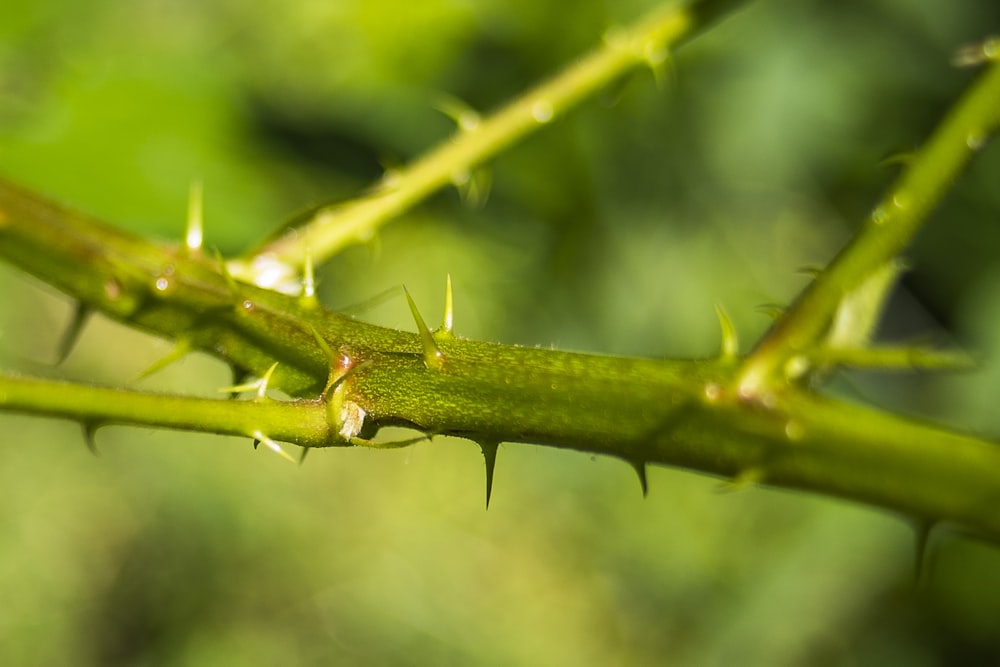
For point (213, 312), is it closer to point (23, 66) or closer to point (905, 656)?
point (23, 66)

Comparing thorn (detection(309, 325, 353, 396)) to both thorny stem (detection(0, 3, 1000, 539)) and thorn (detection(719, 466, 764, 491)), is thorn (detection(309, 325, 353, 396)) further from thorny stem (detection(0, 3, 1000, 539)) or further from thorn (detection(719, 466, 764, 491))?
thorn (detection(719, 466, 764, 491))

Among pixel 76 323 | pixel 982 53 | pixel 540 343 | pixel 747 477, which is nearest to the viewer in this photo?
pixel 747 477

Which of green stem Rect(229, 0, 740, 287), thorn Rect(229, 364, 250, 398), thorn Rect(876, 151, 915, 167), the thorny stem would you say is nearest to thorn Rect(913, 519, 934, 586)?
the thorny stem

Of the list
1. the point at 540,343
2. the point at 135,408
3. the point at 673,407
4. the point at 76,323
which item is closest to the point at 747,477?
the point at 673,407

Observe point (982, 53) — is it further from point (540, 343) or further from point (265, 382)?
point (540, 343)

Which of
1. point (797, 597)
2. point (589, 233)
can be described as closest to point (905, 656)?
point (797, 597)
